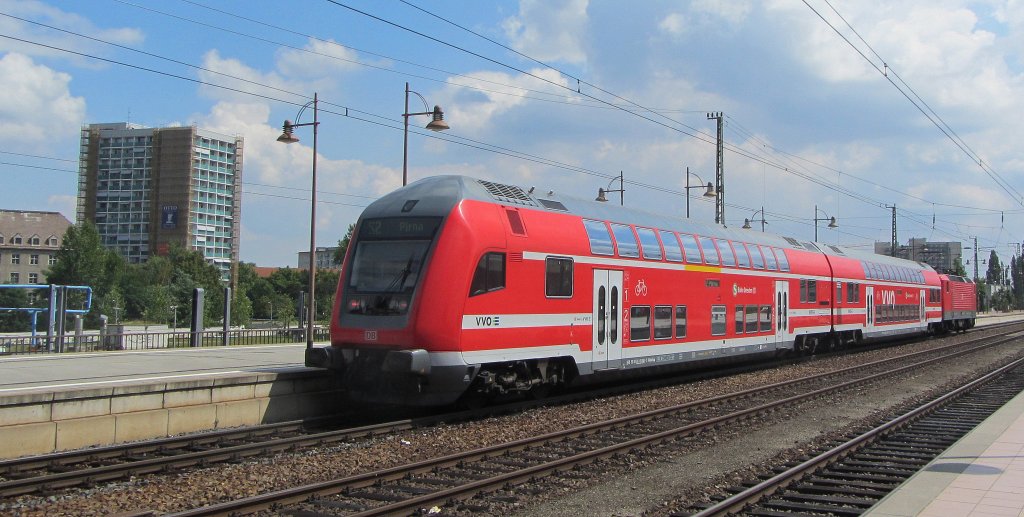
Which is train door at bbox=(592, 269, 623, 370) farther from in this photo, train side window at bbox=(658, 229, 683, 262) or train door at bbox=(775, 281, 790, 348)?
train door at bbox=(775, 281, 790, 348)

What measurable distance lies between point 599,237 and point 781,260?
10.2m

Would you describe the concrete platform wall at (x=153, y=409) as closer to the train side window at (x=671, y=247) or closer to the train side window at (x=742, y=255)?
the train side window at (x=671, y=247)

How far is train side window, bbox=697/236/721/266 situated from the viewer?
64.1 feet

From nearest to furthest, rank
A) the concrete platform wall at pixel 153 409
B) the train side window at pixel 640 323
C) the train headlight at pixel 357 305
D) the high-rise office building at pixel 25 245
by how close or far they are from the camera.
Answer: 1. the concrete platform wall at pixel 153 409
2. the train headlight at pixel 357 305
3. the train side window at pixel 640 323
4. the high-rise office building at pixel 25 245

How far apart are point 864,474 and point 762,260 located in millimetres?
12997

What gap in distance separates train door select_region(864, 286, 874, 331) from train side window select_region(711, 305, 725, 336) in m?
12.9

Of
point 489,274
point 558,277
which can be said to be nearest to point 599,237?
point 558,277

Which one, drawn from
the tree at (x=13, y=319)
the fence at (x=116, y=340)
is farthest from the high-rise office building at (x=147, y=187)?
the fence at (x=116, y=340)

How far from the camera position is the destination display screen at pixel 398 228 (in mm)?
12891

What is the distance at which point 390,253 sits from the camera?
A: 13227 millimetres

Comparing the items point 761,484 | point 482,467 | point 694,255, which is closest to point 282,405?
point 482,467

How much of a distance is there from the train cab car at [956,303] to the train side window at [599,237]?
32042 millimetres

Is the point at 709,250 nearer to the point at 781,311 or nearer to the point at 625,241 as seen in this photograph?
the point at 625,241

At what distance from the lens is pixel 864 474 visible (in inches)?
399
